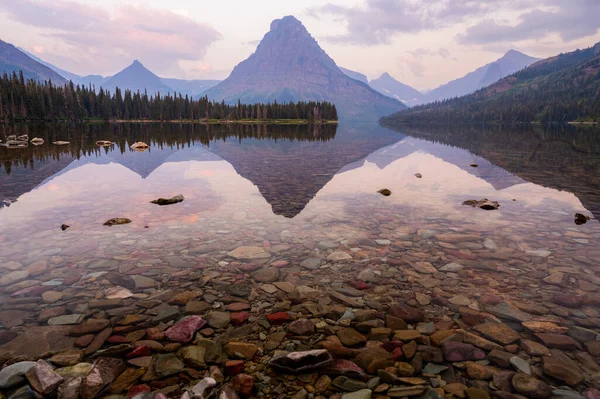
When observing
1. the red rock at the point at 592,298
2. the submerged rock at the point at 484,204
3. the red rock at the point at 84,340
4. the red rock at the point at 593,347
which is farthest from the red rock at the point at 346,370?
the submerged rock at the point at 484,204

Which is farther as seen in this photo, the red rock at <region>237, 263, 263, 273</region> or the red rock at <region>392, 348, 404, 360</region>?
the red rock at <region>237, 263, 263, 273</region>

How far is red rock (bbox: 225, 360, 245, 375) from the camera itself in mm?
6059

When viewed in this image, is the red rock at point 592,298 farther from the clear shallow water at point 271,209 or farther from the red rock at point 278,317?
the red rock at point 278,317

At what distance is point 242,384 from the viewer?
568 cm

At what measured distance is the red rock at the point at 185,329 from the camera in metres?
6.98

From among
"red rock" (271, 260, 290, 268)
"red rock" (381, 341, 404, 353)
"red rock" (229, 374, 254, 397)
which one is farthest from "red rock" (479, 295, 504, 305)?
"red rock" (229, 374, 254, 397)

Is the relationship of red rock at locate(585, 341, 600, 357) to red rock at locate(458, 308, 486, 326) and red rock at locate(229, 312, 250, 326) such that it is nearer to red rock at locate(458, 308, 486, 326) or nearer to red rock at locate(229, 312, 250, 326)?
red rock at locate(458, 308, 486, 326)

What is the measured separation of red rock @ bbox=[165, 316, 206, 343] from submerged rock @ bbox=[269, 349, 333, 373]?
2.00m

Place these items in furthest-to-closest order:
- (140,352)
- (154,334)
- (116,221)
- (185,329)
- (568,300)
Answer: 1. (116,221)
2. (568,300)
3. (185,329)
4. (154,334)
5. (140,352)

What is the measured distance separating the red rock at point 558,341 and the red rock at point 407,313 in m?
2.39

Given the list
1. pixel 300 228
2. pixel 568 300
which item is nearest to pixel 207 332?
pixel 300 228

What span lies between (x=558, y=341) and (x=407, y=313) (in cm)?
Result: 299

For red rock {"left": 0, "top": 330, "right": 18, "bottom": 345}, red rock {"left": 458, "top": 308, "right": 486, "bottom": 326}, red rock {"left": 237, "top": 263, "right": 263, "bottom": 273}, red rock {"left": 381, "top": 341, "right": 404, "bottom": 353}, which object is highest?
red rock {"left": 0, "top": 330, "right": 18, "bottom": 345}

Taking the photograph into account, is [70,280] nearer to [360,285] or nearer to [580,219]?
[360,285]
